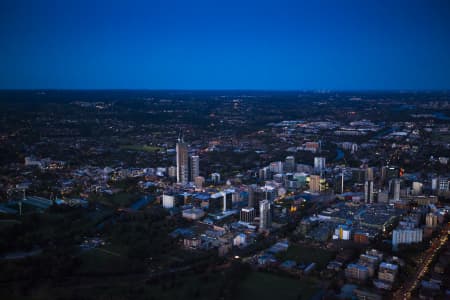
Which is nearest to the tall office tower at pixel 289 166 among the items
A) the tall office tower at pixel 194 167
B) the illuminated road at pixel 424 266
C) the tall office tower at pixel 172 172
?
the tall office tower at pixel 194 167

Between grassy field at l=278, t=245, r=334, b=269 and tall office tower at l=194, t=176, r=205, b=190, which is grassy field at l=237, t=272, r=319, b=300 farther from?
tall office tower at l=194, t=176, r=205, b=190

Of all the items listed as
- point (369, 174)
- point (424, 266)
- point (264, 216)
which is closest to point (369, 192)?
point (369, 174)

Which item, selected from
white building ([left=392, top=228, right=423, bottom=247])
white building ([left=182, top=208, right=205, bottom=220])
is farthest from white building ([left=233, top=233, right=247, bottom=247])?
white building ([left=392, top=228, right=423, bottom=247])

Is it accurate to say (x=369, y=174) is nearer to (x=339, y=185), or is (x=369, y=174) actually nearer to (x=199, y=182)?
(x=339, y=185)

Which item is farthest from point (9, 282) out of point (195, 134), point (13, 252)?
point (195, 134)

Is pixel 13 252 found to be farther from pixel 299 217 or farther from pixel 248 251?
pixel 299 217

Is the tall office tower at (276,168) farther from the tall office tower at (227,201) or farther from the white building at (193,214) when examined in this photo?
the white building at (193,214)
